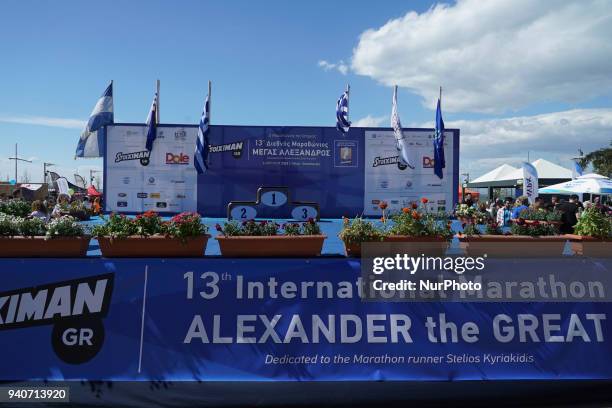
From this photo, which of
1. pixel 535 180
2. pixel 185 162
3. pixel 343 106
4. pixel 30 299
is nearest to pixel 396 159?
pixel 343 106

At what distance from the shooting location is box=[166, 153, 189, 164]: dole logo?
873 inches

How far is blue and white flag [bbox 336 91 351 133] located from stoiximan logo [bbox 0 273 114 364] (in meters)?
18.6

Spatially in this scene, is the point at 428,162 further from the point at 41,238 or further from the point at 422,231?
the point at 41,238

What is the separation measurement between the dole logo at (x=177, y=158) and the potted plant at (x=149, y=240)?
1832 centimetres

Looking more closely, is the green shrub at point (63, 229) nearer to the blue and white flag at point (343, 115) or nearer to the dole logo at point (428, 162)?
the blue and white flag at point (343, 115)

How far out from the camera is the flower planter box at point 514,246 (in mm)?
4473

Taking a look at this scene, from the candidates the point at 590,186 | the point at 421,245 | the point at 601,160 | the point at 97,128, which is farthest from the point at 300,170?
the point at 601,160

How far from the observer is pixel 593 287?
13.9ft

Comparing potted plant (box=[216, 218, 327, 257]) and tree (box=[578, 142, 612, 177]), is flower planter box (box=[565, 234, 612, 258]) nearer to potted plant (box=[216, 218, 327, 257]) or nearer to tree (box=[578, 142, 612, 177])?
potted plant (box=[216, 218, 327, 257])

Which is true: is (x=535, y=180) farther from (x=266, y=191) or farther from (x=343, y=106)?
(x=266, y=191)

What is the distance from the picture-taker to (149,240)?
4387mm

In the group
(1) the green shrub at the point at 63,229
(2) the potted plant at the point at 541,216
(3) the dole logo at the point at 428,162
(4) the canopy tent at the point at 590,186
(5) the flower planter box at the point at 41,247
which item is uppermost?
(3) the dole logo at the point at 428,162

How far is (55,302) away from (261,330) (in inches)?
75.5

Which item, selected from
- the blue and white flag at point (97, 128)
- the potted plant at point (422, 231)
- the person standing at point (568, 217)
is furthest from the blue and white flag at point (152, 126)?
the potted plant at point (422, 231)
